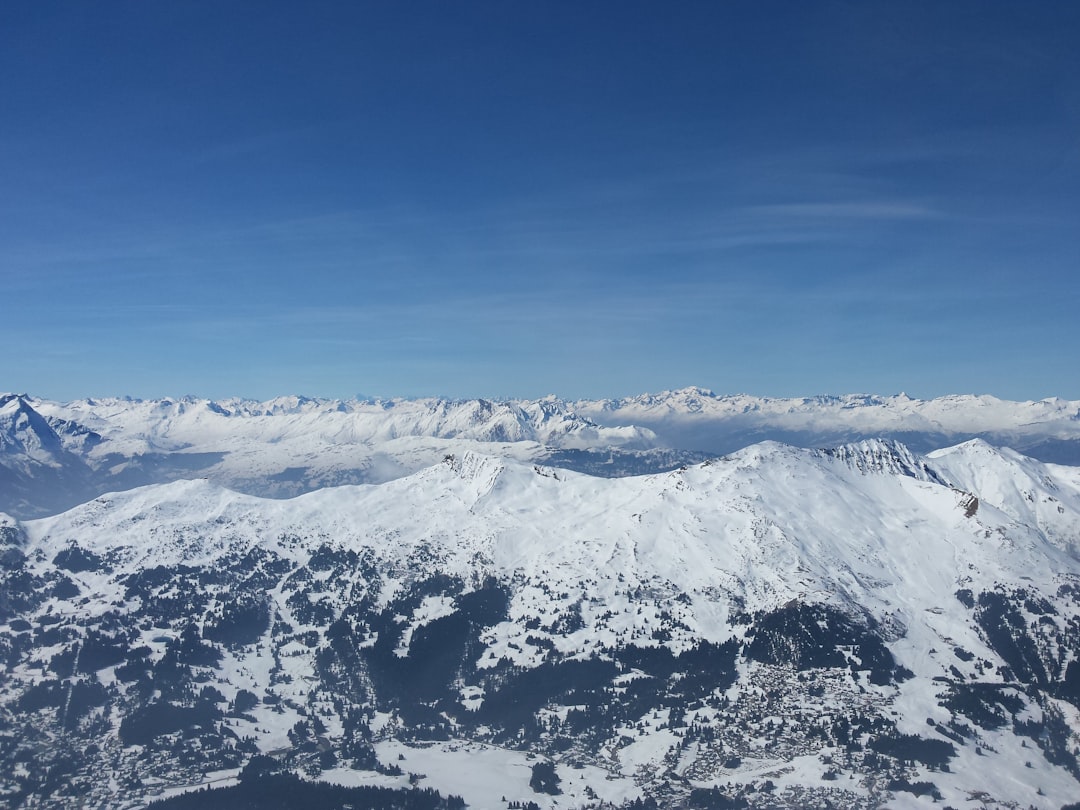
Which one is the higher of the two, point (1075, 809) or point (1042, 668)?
point (1042, 668)

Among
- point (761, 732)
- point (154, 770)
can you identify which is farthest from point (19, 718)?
point (761, 732)

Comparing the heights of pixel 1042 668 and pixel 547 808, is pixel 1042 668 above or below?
above

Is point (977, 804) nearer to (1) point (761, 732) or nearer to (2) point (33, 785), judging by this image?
(1) point (761, 732)

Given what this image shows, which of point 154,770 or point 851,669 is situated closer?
point 154,770

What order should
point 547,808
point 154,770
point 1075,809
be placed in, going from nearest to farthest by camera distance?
point 1075,809
point 547,808
point 154,770

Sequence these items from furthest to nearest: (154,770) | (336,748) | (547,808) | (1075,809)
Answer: (336,748) → (154,770) → (547,808) → (1075,809)

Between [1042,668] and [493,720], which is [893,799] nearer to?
[1042,668]

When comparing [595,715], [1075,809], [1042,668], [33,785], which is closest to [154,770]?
[33,785]

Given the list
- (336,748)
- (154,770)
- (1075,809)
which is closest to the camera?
(1075,809)

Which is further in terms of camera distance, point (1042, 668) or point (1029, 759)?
point (1042, 668)

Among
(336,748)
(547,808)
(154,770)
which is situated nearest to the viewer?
(547,808)
